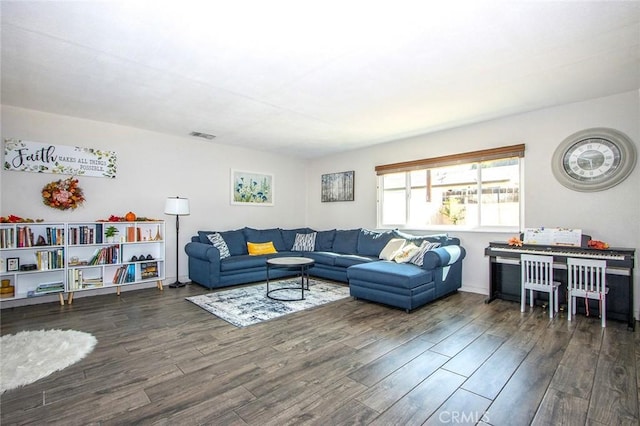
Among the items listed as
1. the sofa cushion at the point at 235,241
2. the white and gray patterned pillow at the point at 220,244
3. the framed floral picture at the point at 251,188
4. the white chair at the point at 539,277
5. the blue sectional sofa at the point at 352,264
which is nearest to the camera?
the white chair at the point at 539,277

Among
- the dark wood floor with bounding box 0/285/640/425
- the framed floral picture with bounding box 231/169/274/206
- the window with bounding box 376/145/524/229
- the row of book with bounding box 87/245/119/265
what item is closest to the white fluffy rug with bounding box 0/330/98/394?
the dark wood floor with bounding box 0/285/640/425

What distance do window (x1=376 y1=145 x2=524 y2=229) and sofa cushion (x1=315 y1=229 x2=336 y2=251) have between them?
999 mm

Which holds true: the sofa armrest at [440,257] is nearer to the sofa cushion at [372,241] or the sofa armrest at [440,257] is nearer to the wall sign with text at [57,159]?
the sofa cushion at [372,241]

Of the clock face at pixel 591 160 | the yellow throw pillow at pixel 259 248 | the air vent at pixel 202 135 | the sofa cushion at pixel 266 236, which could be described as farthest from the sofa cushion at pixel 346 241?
the clock face at pixel 591 160

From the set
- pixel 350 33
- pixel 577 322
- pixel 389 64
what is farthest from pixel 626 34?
pixel 577 322

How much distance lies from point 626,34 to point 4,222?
6.39 m

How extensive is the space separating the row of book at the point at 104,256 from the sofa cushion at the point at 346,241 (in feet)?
11.8

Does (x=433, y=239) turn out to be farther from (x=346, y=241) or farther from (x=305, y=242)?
(x=305, y=242)

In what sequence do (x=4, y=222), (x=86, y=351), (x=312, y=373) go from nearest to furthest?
(x=312, y=373) → (x=86, y=351) → (x=4, y=222)

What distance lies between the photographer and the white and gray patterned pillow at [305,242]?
6137mm

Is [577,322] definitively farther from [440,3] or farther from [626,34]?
[440,3]

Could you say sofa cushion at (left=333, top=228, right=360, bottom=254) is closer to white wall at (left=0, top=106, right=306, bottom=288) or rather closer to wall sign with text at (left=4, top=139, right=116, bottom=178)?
white wall at (left=0, top=106, right=306, bottom=288)

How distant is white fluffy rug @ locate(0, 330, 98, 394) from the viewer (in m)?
2.21

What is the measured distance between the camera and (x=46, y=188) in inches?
163
